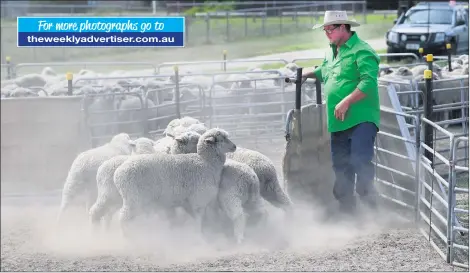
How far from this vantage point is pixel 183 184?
7.52m

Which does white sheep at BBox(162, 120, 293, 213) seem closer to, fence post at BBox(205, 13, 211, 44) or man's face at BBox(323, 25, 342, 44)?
man's face at BBox(323, 25, 342, 44)

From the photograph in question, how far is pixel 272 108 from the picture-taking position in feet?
44.1

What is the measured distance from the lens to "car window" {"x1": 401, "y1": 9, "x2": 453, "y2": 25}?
2202 centimetres

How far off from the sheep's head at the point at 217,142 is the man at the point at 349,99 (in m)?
0.91

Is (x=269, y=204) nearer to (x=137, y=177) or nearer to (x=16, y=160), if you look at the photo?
(x=137, y=177)

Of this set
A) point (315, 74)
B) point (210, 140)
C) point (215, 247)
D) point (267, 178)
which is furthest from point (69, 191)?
point (315, 74)

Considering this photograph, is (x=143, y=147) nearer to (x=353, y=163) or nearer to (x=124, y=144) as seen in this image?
(x=124, y=144)

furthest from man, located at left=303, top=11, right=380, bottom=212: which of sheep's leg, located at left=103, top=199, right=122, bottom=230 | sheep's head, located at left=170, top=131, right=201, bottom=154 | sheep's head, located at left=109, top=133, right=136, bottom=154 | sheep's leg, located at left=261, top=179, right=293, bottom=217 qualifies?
sheep's leg, located at left=103, top=199, right=122, bottom=230

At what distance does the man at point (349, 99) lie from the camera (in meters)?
7.68

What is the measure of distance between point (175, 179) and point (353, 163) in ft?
5.12

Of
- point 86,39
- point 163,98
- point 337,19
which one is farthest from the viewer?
point 163,98

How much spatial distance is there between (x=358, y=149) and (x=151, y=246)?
6.27 ft

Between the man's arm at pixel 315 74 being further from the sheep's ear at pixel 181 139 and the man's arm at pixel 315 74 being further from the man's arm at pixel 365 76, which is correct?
the sheep's ear at pixel 181 139

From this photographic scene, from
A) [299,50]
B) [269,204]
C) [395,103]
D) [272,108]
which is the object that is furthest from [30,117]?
[299,50]
